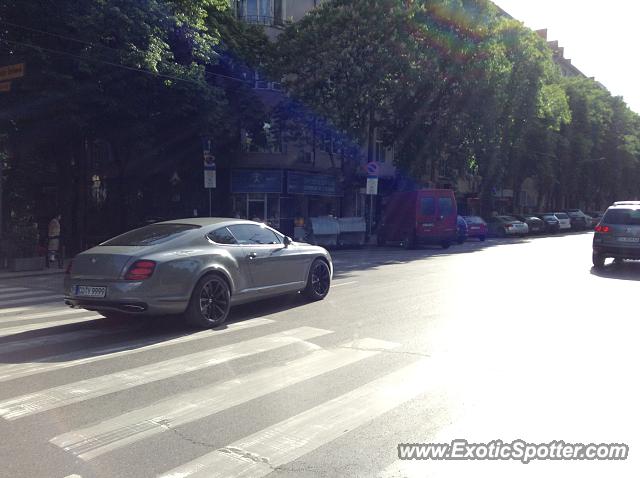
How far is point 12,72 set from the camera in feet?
41.0

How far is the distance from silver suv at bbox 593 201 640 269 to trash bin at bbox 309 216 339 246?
10468mm

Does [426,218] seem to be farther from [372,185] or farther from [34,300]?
[34,300]

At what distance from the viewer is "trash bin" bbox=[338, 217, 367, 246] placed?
24.4m

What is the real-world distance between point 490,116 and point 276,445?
26.3 m

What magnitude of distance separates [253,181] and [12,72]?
17.6 meters

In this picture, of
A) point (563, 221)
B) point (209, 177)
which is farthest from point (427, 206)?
point (563, 221)

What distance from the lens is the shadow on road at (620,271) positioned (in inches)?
541

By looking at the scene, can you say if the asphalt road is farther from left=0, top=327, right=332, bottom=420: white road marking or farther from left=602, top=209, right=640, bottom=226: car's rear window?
left=602, top=209, right=640, bottom=226: car's rear window

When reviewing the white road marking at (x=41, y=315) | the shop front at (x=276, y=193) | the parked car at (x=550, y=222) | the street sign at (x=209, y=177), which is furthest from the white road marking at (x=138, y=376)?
the parked car at (x=550, y=222)

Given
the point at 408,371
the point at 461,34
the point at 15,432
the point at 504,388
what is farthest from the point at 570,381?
the point at 461,34

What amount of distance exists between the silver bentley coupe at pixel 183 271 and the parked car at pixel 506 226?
28.8 metres

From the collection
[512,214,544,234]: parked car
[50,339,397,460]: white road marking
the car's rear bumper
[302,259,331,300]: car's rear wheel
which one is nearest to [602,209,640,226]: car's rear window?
the car's rear bumper

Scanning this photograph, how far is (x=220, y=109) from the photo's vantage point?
2073cm

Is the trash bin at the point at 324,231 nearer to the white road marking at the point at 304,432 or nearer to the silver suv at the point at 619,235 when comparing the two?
the silver suv at the point at 619,235
